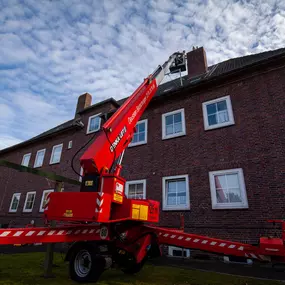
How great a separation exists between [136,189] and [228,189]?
4.69 metres

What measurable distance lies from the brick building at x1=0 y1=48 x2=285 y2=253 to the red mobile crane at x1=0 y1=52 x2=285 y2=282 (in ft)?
12.3

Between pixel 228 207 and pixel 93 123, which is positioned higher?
pixel 93 123

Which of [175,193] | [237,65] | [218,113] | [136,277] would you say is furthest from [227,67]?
[136,277]

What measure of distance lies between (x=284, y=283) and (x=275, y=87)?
7625 mm

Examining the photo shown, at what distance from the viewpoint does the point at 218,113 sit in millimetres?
10461

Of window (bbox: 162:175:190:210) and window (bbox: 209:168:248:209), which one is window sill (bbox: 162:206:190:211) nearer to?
window (bbox: 162:175:190:210)

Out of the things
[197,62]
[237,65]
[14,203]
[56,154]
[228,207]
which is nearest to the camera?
[228,207]

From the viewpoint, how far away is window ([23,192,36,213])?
17234mm

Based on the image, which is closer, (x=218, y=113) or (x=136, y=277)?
(x=136, y=277)

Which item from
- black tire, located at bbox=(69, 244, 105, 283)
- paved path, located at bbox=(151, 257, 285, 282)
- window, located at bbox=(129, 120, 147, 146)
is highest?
window, located at bbox=(129, 120, 147, 146)

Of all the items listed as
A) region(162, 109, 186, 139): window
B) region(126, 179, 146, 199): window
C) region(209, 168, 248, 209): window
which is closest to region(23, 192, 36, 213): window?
region(126, 179, 146, 199): window

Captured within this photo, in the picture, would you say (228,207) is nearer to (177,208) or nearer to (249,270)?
(177,208)

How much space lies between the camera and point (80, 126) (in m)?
16.4

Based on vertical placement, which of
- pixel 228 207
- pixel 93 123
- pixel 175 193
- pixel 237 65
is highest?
pixel 237 65
